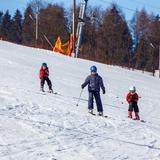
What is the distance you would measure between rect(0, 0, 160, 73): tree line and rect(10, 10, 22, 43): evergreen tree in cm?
835

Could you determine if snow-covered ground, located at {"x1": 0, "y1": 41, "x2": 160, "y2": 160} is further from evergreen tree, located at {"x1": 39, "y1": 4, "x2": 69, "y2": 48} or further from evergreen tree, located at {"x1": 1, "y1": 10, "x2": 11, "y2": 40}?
evergreen tree, located at {"x1": 1, "y1": 10, "x2": 11, "y2": 40}

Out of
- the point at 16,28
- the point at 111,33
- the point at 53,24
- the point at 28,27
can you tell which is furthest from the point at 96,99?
the point at 16,28

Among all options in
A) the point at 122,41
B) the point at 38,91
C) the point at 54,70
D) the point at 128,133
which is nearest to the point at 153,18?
the point at 122,41

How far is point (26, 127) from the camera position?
1262cm

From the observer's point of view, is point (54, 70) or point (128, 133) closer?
point (128, 133)

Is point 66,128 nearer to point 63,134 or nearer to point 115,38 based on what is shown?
point 63,134

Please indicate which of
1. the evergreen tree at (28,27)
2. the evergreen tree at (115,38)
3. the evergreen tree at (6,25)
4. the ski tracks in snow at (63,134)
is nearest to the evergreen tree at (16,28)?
the evergreen tree at (6,25)

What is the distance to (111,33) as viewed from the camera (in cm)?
8856

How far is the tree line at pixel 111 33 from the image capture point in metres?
88.2

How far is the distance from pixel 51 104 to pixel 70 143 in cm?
584

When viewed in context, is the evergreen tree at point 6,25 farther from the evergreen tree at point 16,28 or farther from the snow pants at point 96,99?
the snow pants at point 96,99

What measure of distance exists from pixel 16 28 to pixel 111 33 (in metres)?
31.3

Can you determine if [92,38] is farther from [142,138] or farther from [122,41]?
[142,138]

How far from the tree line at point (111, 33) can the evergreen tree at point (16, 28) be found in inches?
329
